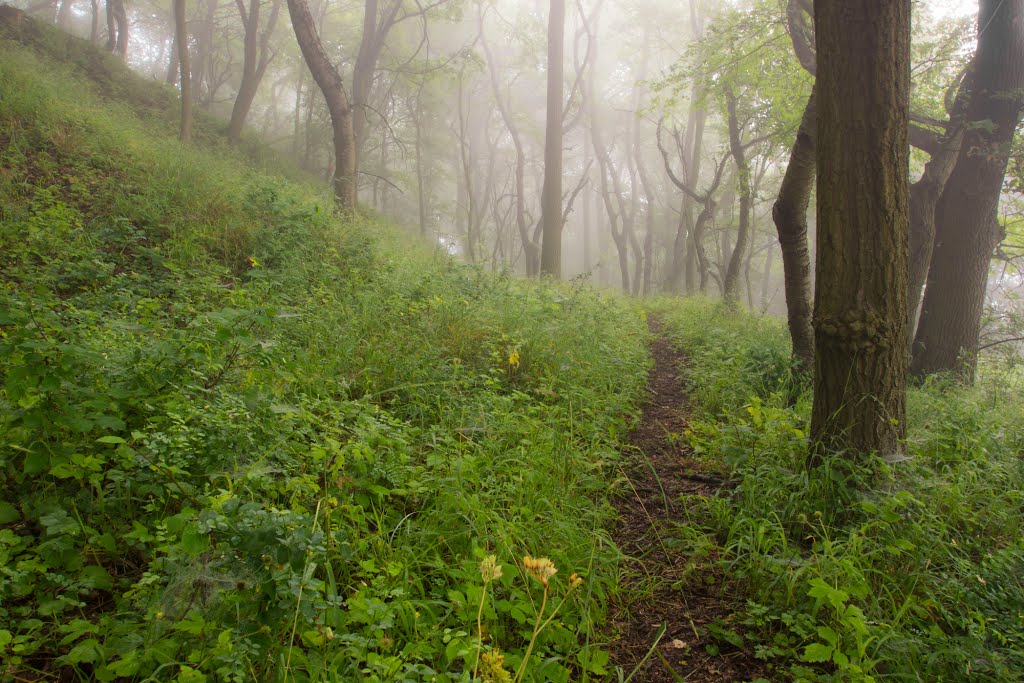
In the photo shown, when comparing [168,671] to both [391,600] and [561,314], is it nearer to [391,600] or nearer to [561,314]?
[391,600]

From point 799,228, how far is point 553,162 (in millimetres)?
10465

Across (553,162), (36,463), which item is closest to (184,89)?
(553,162)

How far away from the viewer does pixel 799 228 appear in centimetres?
527

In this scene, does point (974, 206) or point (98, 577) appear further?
point (974, 206)

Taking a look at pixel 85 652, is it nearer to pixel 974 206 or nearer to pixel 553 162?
pixel 974 206

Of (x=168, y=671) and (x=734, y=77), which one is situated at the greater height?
(x=734, y=77)

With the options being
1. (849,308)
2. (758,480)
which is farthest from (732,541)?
(849,308)

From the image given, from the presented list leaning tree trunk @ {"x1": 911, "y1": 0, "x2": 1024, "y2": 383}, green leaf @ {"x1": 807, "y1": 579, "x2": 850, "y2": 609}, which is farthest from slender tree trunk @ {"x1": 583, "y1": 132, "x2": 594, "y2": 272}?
green leaf @ {"x1": 807, "y1": 579, "x2": 850, "y2": 609}

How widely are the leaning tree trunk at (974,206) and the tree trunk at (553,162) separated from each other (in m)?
8.18

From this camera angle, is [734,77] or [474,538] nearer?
[474,538]

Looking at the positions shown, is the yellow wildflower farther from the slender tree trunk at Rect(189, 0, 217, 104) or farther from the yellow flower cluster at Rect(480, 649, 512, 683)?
the slender tree trunk at Rect(189, 0, 217, 104)

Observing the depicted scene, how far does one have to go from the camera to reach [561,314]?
23.5 feet

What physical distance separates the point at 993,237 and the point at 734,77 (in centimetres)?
566

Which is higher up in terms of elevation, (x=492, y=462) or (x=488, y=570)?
(x=492, y=462)
